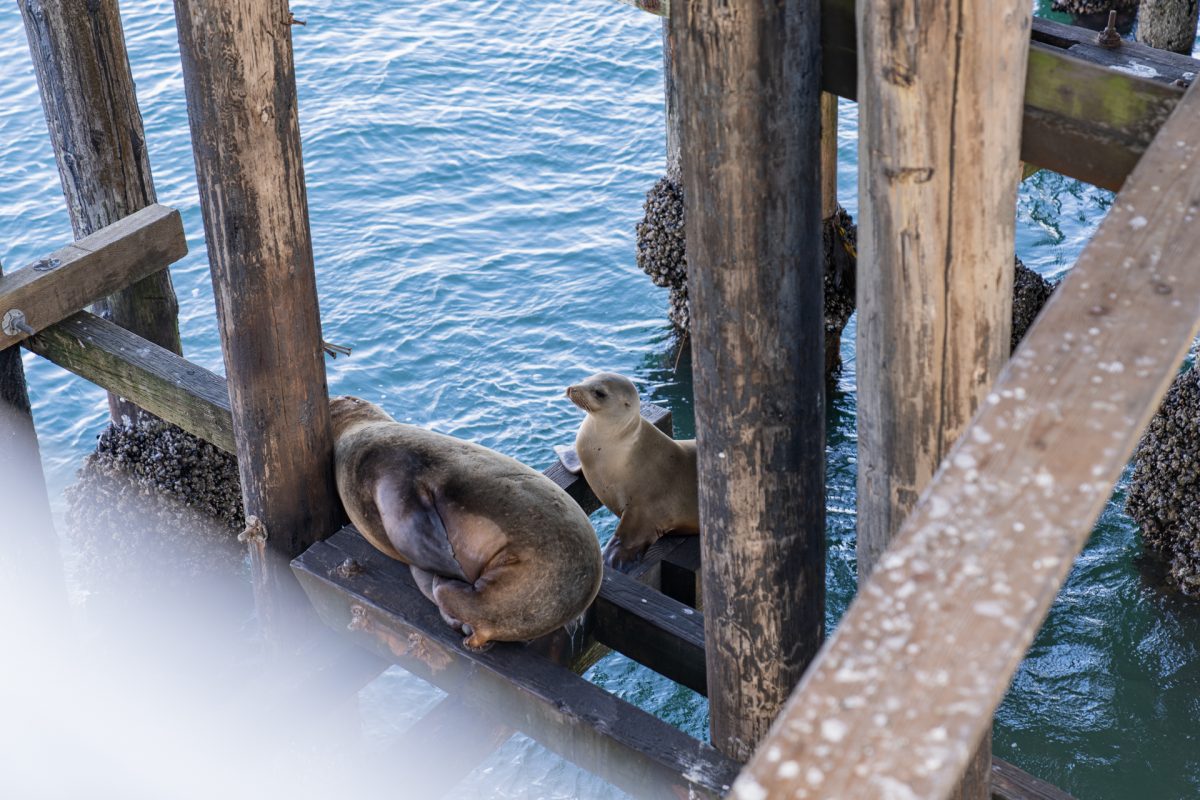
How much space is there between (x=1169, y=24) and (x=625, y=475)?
19.0 feet

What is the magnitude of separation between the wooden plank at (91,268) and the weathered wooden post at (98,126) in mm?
452

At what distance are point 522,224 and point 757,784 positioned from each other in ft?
27.5

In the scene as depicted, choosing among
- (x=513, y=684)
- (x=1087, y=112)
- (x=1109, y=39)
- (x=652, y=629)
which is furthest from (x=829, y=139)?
(x=1087, y=112)

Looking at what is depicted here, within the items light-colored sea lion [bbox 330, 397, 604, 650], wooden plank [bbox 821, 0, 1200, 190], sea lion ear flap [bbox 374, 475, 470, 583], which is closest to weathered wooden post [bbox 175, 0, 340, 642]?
light-colored sea lion [bbox 330, 397, 604, 650]

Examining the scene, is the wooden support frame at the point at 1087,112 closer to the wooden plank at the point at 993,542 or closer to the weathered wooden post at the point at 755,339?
the weathered wooden post at the point at 755,339

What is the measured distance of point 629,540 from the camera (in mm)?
4215

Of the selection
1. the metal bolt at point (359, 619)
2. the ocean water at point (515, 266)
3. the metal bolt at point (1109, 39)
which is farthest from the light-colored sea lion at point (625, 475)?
the metal bolt at point (1109, 39)

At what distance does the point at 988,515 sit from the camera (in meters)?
1.32

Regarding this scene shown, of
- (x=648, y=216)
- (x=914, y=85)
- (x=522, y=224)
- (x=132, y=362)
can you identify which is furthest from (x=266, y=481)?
(x=522, y=224)

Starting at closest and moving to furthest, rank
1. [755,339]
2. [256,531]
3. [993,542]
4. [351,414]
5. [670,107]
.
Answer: [993,542] → [755,339] → [256,531] → [351,414] → [670,107]

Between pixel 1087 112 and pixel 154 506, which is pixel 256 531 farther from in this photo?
pixel 1087 112

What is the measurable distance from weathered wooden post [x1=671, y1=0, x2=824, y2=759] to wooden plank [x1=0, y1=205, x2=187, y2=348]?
2.62m

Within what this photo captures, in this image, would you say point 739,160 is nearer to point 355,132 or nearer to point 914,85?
point 914,85

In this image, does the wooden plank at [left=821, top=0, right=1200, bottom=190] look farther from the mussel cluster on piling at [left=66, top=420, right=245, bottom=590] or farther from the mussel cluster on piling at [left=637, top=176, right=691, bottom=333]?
the mussel cluster on piling at [left=637, top=176, right=691, bottom=333]
